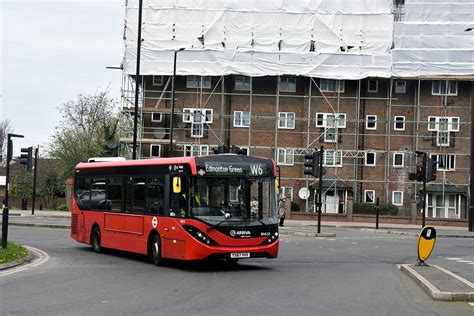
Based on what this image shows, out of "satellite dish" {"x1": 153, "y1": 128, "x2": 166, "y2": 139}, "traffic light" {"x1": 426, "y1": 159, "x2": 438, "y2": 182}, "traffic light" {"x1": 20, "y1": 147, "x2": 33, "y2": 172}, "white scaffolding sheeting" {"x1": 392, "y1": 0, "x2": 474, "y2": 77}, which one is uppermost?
"white scaffolding sheeting" {"x1": 392, "y1": 0, "x2": 474, "y2": 77}

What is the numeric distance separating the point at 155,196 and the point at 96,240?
4.63 metres

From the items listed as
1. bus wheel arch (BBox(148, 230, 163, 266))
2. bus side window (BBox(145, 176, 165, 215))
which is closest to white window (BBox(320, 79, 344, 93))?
bus side window (BBox(145, 176, 165, 215))

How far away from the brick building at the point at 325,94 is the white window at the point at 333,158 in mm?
103

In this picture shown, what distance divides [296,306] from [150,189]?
823 cm

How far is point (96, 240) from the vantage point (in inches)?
890

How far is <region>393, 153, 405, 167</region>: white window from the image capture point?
196 feet

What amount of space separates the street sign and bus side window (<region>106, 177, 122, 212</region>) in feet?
26.8

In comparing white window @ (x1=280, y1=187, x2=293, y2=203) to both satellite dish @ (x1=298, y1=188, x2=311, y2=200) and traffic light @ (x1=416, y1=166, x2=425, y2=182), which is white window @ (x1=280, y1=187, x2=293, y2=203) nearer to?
satellite dish @ (x1=298, y1=188, x2=311, y2=200)

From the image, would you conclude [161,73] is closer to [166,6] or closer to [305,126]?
[166,6]

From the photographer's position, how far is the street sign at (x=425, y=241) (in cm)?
1741

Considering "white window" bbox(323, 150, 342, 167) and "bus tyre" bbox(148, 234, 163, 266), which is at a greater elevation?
"white window" bbox(323, 150, 342, 167)

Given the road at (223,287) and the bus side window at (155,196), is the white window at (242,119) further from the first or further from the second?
the bus side window at (155,196)

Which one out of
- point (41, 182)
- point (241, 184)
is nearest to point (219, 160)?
point (241, 184)

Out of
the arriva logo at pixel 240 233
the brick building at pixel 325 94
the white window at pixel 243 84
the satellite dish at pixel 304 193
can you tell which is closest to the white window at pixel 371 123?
the brick building at pixel 325 94
